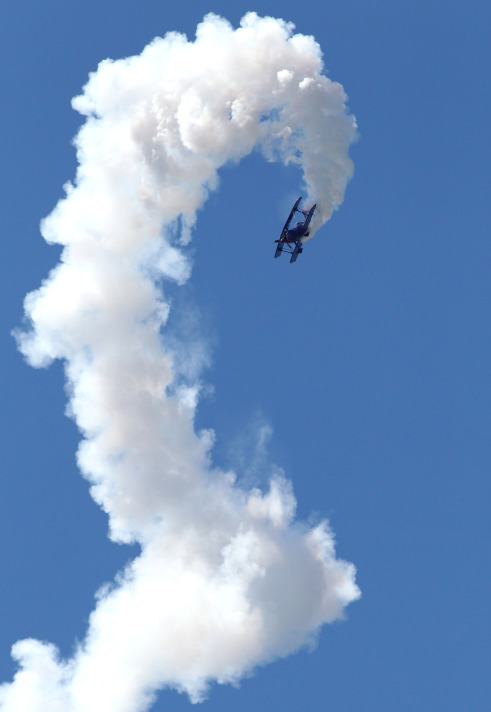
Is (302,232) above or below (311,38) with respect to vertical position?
below

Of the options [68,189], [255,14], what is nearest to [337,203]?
[255,14]

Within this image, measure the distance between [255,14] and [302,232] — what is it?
22.5 m

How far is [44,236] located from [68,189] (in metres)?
5.54

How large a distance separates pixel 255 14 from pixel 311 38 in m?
6.02

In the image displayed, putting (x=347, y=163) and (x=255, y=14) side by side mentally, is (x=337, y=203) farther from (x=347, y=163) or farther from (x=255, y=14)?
(x=255, y=14)

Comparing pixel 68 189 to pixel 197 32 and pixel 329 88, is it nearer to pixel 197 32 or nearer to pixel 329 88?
pixel 197 32

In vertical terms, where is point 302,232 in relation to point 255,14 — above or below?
below

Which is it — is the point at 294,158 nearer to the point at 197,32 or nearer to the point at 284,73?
the point at 284,73

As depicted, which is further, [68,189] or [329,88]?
[68,189]

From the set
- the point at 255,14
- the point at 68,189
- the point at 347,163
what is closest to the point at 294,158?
the point at 347,163

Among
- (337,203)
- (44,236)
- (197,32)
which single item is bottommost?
(44,236)

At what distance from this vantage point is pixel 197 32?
11125 centimetres

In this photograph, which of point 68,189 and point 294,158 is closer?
point 294,158

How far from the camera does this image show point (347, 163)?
110m
